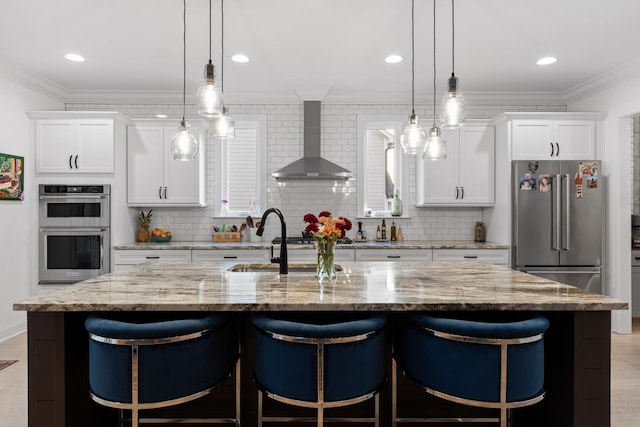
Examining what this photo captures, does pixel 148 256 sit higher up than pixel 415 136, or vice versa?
pixel 415 136

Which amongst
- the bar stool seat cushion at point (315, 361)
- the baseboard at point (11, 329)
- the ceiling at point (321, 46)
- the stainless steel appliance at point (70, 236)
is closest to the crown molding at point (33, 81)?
the ceiling at point (321, 46)

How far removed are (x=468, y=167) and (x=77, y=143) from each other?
15.0 ft

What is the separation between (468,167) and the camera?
16.4 ft

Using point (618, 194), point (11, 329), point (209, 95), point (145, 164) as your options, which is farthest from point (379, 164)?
point (11, 329)

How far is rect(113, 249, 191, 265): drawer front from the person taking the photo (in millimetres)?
4625

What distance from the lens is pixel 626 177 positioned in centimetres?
448

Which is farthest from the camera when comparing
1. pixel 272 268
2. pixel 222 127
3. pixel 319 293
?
pixel 272 268

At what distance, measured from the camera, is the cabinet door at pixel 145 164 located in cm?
492

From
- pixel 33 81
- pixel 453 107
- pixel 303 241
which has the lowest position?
pixel 303 241

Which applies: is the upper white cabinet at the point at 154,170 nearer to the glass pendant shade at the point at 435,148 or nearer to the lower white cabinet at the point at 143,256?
the lower white cabinet at the point at 143,256

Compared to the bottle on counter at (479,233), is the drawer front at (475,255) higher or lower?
lower

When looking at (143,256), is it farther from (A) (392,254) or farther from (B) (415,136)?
(B) (415,136)

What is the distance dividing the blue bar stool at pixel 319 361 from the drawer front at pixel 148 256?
3.08 metres

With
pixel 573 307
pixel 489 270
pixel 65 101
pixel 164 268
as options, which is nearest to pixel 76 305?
pixel 164 268
